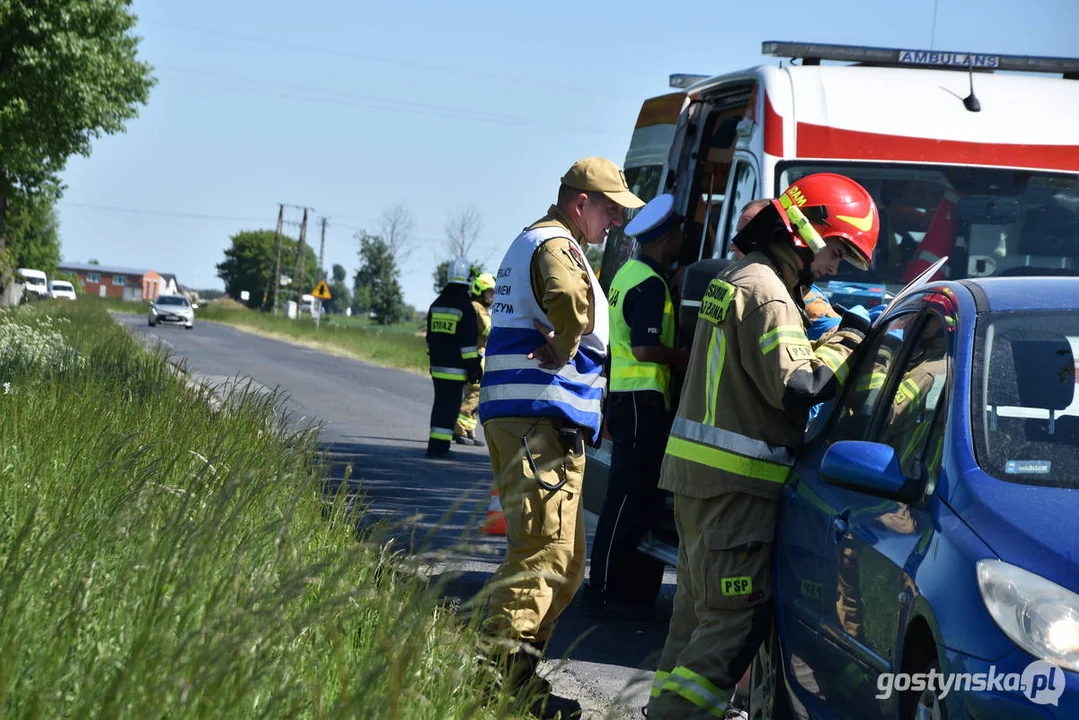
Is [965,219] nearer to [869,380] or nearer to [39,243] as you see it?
[869,380]

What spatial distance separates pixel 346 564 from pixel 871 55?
6.02m

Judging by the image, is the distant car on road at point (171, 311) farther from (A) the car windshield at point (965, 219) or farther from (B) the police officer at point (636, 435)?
(A) the car windshield at point (965, 219)

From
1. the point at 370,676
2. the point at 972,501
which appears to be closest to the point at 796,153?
the point at 972,501

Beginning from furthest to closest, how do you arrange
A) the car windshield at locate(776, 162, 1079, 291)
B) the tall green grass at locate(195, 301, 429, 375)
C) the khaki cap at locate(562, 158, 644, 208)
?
the tall green grass at locate(195, 301, 429, 375)
the car windshield at locate(776, 162, 1079, 291)
the khaki cap at locate(562, 158, 644, 208)

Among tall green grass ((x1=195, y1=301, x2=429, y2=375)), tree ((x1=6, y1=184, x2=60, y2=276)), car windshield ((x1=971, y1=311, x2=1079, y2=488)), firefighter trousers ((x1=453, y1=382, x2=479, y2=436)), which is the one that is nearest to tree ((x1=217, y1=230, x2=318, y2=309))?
tree ((x1=6, y1=184, x2=60, y2=276))

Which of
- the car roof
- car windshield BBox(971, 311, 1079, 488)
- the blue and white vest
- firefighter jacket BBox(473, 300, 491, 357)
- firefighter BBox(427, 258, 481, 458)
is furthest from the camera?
firefighter jacket BBox(473, 300, 491, 357)

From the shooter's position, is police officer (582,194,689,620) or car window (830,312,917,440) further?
police officer (582,194,689,620)

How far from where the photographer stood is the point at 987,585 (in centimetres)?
314

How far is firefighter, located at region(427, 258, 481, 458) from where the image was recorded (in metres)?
13.7

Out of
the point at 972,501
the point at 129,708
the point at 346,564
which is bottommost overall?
the point at 129,708

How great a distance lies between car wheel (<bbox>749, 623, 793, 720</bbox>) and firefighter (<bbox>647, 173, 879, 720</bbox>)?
0.13m

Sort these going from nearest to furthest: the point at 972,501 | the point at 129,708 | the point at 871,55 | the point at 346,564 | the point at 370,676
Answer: the point at 370,676 → the point at 129,708 → the point at 346,564 → the point at 972,501 → the point at 871,55

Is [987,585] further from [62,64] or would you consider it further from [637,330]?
[62,64]

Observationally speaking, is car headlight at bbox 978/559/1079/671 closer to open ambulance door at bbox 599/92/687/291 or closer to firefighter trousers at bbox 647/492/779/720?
firefighter trousers at bbox 647/492/779/720
